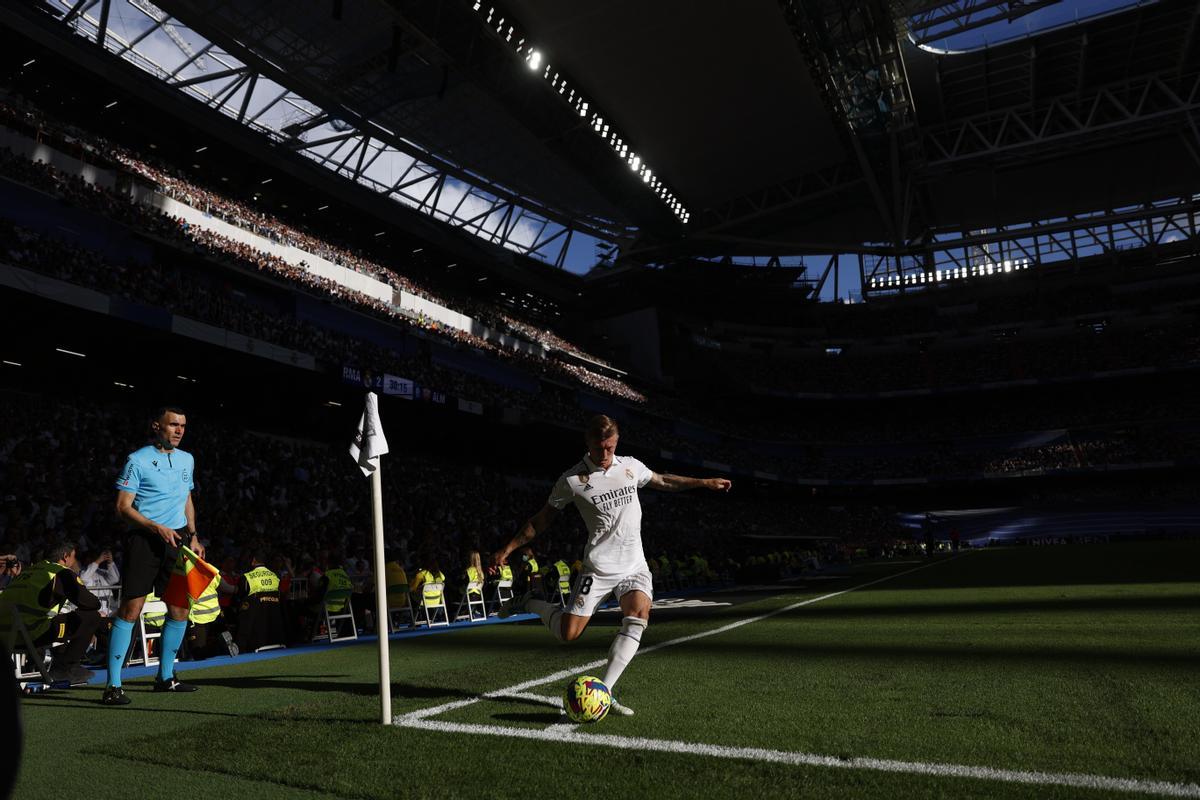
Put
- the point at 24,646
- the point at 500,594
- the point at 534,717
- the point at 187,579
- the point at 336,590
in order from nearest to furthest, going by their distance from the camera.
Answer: the point at 534,717 < the point at 187,579 < the point at 24,646 < the point at 336,590 < the point at 500,594

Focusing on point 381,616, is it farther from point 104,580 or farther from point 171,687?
point 104,580

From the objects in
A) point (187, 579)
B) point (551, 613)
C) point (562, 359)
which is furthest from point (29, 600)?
point (562, 359)

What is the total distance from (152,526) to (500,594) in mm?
12576

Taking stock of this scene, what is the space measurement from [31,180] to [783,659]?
22.8 metres

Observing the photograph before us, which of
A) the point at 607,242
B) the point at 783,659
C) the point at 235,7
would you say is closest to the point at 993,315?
the point at 607,242

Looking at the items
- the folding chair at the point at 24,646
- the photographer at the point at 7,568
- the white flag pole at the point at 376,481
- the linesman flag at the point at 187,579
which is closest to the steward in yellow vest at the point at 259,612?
the photographer at the point at 7,568

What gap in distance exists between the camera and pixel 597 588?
493 cm

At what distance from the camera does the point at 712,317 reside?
6031cm

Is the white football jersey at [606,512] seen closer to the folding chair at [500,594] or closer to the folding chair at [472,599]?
the folding chair at [472,599]

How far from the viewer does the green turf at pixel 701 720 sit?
10.8 feet

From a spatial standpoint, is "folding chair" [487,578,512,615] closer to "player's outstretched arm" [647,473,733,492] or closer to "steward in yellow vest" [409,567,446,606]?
"steward in yellow vest" [409,567,446,606]

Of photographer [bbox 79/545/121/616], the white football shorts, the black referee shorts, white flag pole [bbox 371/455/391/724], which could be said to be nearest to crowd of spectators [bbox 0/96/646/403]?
photographer [bbox 79/545/121/616]

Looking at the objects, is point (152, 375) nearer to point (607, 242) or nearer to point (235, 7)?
point (235, 7)

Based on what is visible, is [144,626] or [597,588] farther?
[144,626]
